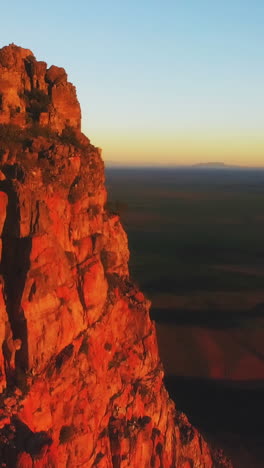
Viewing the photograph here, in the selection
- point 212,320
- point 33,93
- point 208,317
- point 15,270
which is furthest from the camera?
point 208,317

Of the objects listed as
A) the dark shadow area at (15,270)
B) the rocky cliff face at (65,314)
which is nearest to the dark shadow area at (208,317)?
the rocky cliff face at (65,314)

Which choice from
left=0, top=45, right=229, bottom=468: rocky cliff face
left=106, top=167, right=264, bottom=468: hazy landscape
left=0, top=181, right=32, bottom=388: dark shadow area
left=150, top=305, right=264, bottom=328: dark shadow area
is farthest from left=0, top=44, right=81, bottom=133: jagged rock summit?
left=150, top=305, right=264, bottom=328: dark shadow area

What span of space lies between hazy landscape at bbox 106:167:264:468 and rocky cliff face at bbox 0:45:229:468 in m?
5.00

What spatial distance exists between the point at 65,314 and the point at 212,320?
120 feet

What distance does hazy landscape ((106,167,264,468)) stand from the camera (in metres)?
29.9

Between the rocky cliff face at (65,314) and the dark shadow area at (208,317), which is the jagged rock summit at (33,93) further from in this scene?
the dark shadow area at (208,317)

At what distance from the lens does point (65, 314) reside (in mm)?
12570

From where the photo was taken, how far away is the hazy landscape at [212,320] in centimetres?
2986

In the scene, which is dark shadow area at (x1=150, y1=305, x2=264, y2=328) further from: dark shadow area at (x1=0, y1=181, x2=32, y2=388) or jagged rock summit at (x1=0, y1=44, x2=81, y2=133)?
dark shadow area at (x1=0, y1=181, x2=32, y2=388)

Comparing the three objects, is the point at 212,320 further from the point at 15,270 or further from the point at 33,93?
the point at 15,270

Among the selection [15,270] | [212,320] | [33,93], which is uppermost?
[33,93]

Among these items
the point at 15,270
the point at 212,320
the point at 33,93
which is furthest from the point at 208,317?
the point at 15,270

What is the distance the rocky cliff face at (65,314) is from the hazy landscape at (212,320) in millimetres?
5001

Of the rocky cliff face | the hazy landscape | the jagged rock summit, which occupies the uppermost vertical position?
the jagged rock summit
